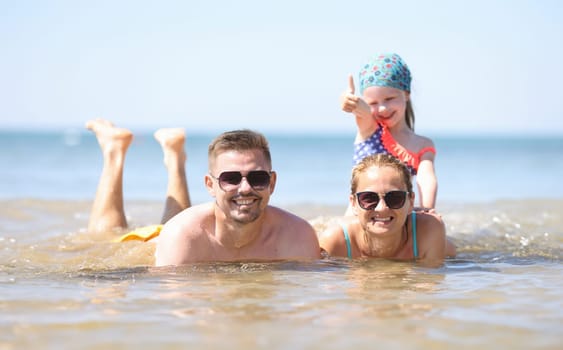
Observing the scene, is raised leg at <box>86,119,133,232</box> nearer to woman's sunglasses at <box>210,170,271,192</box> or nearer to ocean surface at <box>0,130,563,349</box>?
ocean surface at <box>0,130,563,349</box>

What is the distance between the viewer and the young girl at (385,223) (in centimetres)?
571

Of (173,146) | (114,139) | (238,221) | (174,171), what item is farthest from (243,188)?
(114,139)

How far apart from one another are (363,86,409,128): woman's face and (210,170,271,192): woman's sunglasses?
2.34 metres

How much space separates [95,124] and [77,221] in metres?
2.18

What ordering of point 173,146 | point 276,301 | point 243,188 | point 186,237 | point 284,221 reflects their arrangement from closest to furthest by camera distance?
1. point 276,301
2. point 243,188
3. point 186,237
4. point 284,221
5. point 173,146

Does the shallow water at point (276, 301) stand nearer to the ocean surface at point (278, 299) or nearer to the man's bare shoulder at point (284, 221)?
the ocean surface at point (278, 299)

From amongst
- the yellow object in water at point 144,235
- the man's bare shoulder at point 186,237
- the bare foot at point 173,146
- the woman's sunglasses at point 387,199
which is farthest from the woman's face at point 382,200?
the bare foot at point 173,146

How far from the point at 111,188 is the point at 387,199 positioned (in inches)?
139

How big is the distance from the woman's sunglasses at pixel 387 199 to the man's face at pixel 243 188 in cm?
72

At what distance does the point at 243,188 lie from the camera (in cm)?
535

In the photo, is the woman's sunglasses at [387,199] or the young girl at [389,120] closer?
the woman's sunglasses at [387,199]

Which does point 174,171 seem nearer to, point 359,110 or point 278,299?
point 359,110

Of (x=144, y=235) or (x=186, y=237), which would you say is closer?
(x=186, y=237)

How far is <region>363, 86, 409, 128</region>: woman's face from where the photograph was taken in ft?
24.4
